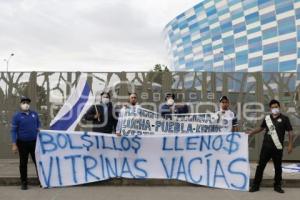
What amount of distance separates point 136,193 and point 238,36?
4794cm

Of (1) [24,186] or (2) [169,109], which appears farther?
(2) [169,109]

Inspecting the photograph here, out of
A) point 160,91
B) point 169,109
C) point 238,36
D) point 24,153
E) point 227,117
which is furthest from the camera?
point 238,36

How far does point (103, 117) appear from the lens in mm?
10250

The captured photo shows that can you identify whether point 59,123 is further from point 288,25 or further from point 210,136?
point 288,25

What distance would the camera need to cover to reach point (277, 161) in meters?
8.70

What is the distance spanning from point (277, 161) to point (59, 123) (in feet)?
13.3

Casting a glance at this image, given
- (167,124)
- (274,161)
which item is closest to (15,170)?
(167,124)

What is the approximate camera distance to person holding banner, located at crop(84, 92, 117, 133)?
10.1 metres

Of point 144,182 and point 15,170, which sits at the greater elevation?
point 15,170

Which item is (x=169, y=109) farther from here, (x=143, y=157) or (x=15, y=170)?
(x=15, y=170)

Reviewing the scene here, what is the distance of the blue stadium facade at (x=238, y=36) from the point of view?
47594 millimetres

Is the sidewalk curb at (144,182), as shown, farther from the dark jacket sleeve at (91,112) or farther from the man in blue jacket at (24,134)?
the dark jacket sleeve at (91,112)

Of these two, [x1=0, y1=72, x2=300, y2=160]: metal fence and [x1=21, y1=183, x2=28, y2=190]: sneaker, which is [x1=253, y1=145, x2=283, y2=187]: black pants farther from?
[x1=21, y1=183, x2=28, y2=190]: sneaker

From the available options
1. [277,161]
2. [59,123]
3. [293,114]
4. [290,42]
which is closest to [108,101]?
[59,123]
